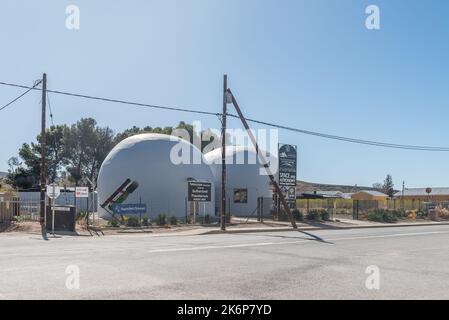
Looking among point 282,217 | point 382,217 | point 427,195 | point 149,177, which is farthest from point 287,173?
point 427,195

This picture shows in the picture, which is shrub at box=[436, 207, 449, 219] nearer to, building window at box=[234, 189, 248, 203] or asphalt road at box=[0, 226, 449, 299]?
building window at box=[234, 189, 248, 203]

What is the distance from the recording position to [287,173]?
113 ft

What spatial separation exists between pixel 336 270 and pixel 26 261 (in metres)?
7.19

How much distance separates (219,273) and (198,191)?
19.9 m

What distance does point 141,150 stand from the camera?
34.5 metres

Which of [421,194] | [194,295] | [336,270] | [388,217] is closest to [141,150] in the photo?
[388,217]

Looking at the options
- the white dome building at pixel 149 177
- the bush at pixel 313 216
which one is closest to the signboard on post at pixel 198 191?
the white dome building at pixel 149 177

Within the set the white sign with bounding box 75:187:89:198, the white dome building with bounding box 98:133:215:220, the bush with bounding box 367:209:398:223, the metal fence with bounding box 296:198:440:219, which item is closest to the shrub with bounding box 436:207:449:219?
the metal fence with bounding box 296:198:440:219

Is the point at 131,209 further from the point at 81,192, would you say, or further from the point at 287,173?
the point at 287,173

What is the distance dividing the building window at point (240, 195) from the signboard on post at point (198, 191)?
12188 millimetres

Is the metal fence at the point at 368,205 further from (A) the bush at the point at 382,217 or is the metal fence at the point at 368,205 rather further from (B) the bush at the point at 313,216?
(B) the bush at the point at 313,216

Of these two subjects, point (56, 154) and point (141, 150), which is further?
point (56, 154)

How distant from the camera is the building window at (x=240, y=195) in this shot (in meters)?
42.5
